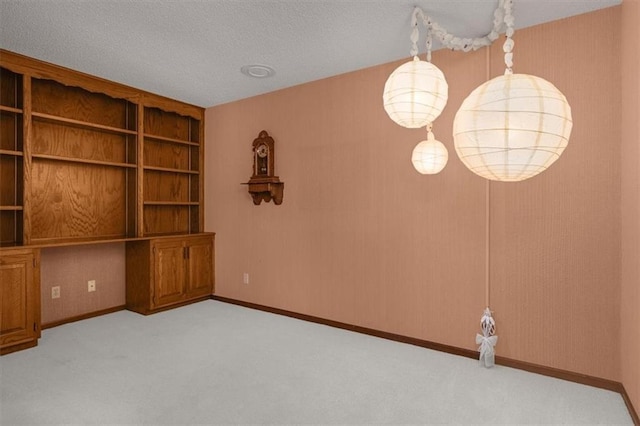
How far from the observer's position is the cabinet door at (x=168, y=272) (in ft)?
12.8

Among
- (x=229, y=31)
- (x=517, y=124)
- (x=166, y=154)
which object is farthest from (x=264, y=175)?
(x=517, y=124)

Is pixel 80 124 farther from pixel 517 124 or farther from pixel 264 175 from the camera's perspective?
pixel 517 124

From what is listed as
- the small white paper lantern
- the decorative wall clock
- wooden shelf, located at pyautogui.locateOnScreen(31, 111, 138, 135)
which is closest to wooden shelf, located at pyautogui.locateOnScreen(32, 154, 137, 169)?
wooden shelf, located at pyautogui.locateOnScreen(31, 111, 138, 135)

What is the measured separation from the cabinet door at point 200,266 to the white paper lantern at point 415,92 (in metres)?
3.21

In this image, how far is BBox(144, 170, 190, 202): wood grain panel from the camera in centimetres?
429

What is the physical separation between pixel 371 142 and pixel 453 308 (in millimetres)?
1577

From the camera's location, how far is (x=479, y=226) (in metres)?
2.76

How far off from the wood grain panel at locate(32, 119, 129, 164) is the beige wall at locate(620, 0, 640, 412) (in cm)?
434

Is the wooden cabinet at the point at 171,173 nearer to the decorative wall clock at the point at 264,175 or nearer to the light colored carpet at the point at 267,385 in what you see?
the decorative wall clock at the point at 264,175

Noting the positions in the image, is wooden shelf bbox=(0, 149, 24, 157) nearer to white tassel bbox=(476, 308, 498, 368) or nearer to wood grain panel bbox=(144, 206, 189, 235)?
wood grain panel bbox=(144, 206, 189, 235)

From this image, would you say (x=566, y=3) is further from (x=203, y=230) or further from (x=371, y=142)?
(x=203, y=230)

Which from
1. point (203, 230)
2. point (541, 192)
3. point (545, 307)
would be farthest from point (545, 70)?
point (203, 230)

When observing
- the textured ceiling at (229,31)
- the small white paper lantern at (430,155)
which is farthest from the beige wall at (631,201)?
the small white paper lantern at (430,155)

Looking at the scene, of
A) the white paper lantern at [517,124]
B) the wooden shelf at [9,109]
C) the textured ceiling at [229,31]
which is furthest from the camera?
the wooden shelf at [9,109]
